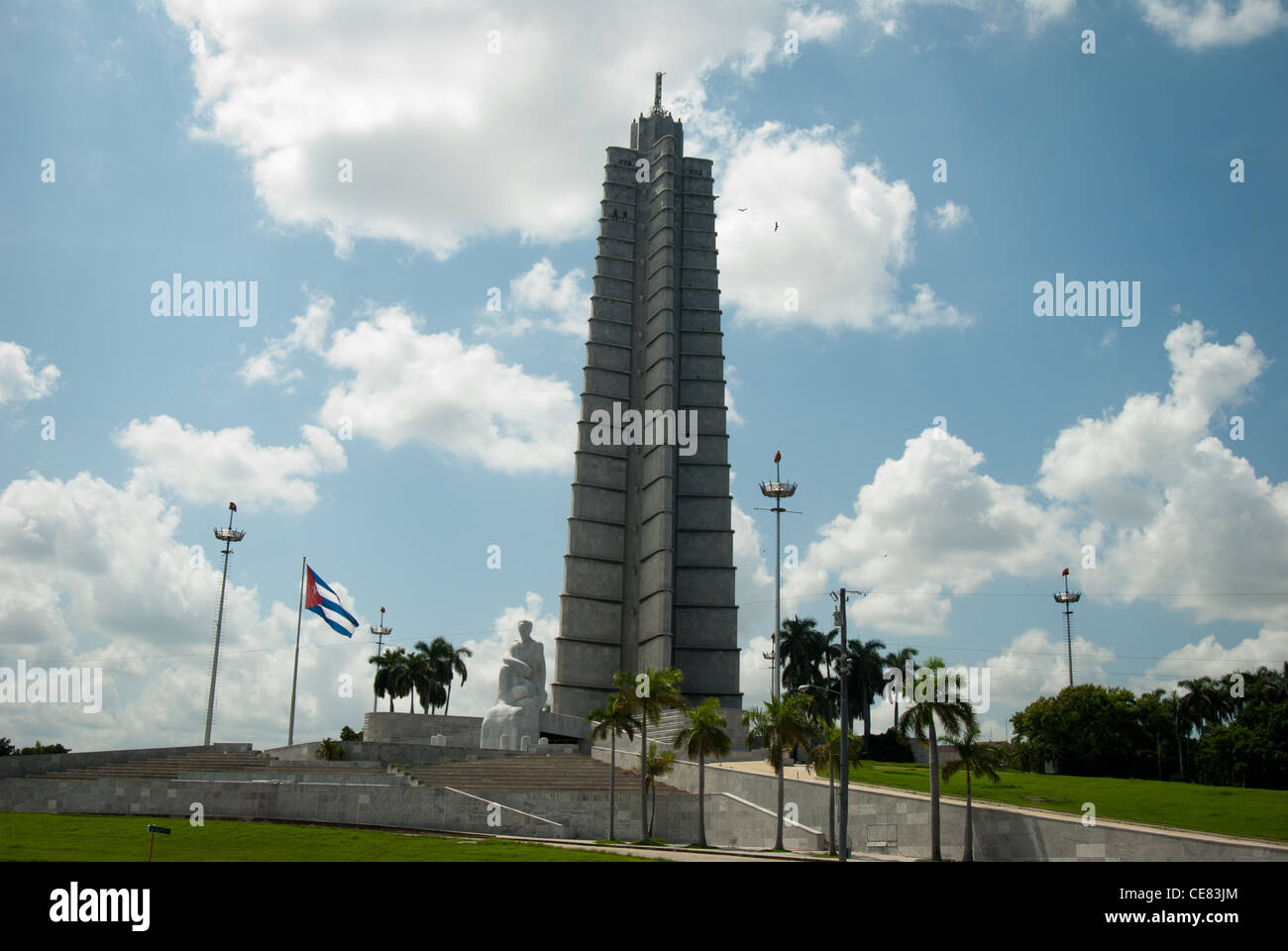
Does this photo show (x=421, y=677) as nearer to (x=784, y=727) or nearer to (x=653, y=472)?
(x=653, y=472)

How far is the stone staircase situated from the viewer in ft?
126

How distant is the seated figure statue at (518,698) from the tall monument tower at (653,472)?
41.3 feet

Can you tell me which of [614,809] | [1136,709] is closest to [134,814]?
[614,809]

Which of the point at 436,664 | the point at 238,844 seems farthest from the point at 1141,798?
the point at 436,664

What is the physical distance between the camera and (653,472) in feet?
233

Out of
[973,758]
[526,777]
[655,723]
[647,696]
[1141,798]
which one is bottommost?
[526,777]

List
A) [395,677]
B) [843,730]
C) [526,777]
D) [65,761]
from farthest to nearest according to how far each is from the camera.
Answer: [395,677]
[65,761]
[526,777]
[843,730]

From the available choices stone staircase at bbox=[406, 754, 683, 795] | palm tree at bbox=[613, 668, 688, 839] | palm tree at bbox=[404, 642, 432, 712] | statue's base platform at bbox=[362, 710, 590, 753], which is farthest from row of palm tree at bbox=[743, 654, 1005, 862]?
palm tree at bbox=[404, 642, 432, 712]

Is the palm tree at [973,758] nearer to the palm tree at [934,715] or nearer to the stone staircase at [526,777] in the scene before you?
the palm tree at [934,715]

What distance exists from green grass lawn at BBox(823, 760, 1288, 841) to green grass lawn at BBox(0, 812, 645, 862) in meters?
13.9

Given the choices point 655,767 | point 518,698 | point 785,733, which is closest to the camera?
point 785,733

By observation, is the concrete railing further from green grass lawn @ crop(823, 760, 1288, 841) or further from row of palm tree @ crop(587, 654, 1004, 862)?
green grass lawn @ crop(823, 760, 1288, 841)

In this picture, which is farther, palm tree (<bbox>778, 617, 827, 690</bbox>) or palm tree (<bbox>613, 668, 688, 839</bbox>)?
palm tree (<bbox>778, 617, 827, 690</bbox>)

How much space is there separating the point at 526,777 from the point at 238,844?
1488cm
